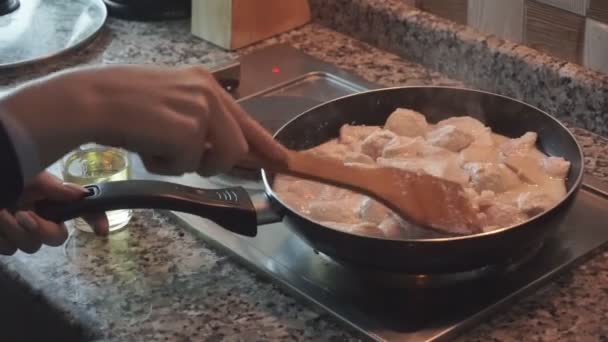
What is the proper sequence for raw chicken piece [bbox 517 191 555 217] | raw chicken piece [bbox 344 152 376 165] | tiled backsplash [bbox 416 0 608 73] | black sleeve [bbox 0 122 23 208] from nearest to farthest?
black sleeve [bbox 0 122 23 208] < raw chicken piece [bbox 517 191 555 217] < raw chicken piece [bbox 344 152 376 165] < tiled backsplash [bbox 416 0 608 73]

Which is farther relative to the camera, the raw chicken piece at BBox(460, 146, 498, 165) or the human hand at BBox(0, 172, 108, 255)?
the raw chicken piece at BBox(460, 146, 498, 165)

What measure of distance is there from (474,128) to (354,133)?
0.48 ft

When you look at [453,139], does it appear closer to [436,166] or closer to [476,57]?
[436,166]

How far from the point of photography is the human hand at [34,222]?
3.06 feet

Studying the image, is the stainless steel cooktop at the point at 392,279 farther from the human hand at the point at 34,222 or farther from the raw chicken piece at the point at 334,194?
the human hand at the point at 34,222

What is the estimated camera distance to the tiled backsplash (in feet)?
4.12

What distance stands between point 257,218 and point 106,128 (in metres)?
0.27

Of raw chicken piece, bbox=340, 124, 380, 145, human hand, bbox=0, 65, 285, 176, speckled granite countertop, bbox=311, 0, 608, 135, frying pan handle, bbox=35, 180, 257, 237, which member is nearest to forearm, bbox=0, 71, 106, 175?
human hand, bbox=0, 65, 285, 176

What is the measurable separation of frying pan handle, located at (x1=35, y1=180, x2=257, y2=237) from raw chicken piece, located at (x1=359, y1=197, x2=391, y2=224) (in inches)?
4.9

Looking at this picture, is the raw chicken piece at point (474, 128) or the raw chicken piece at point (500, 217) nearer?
the raw chicken piece at point (500, 217)

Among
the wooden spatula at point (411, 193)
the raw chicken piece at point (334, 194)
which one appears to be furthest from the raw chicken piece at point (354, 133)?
the wooden spatula at point (411, 193)

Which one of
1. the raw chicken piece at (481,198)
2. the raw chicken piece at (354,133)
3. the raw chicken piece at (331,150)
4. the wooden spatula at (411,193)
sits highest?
the wooden spatula at (411,193)

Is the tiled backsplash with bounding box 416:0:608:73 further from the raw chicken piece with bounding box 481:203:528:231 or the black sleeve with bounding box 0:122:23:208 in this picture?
the black sleeve with bounding box 0:122:23:208

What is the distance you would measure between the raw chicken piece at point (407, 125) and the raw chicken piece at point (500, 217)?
0.19 m
